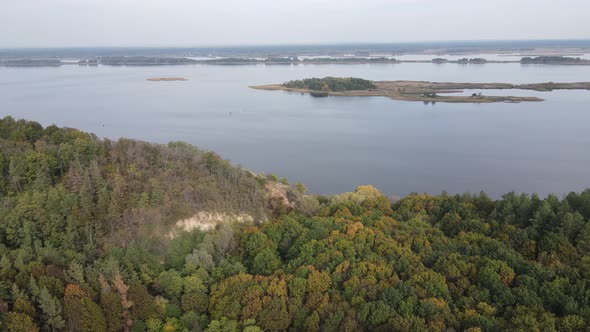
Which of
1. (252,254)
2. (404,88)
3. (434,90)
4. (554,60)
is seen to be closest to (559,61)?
(554,60)

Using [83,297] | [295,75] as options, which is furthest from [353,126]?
[295,75]

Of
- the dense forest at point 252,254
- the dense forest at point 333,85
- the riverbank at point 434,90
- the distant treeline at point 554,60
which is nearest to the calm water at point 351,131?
the riverbank at point 434,90

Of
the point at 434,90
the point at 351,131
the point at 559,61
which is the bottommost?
the point at 351,131

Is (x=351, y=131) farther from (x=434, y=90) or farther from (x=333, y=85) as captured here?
(x=434, y=90)

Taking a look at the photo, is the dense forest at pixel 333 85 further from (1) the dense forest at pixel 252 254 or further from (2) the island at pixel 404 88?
(1) the dense forest at pixel 252 254

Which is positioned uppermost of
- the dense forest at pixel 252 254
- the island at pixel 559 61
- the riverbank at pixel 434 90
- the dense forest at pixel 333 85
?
the island at pixel 559 61

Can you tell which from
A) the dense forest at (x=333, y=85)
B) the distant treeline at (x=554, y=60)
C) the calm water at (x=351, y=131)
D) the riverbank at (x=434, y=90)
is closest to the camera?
the calm water at (x=351, y=131)

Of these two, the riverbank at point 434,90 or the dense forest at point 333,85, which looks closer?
the riverbank at point 434,90

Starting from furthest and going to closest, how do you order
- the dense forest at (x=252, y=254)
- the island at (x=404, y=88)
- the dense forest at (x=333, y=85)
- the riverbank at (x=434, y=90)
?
the dense forest at (x=333, y=85), the island at (x=404, y=88), the riverbank at (x=434, y=90), the dense forest at (x=252, y=254)
